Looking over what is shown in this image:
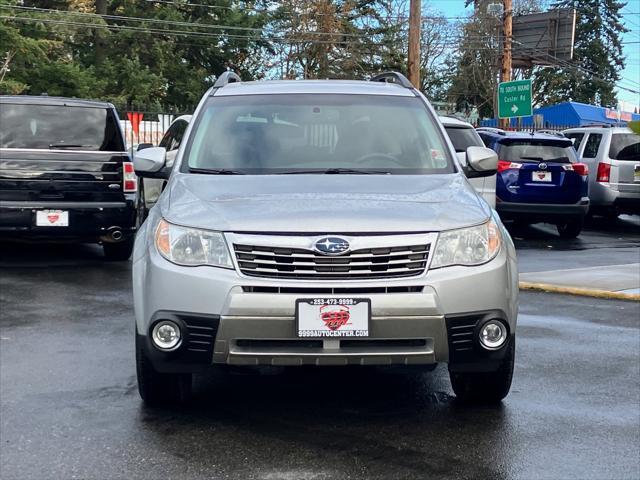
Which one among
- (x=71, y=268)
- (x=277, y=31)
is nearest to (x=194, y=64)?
(x=277, y=31)

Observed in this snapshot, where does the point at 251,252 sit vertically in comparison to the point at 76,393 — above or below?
above

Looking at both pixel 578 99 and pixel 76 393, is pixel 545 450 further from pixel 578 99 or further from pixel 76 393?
pixel 578 99

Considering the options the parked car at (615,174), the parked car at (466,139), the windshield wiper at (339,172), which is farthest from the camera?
the parked car at (615,174)

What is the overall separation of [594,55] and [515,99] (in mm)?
47323

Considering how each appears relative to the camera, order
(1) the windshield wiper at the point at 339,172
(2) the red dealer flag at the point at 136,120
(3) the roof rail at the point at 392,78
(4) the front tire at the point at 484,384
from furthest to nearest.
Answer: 1. (2) the red dealer flag at the point at 136,120
2. (3) the roof rail at the point at 392,78
3. (1) the windshield wiper at the point at 339,172
4. (4) the front tire at the point at 484,384

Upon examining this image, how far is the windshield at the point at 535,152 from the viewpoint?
14672 mm

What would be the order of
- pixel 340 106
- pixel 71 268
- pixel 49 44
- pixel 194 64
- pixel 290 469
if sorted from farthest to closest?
pixel 194 64 → pixel 49 44 → pixel 71 268 → pixel 340 106 → pixel 290 469

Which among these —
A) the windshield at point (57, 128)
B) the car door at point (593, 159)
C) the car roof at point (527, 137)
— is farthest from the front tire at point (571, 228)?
the windshield at point (57, 128)

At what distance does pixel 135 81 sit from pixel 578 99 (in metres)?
39.9

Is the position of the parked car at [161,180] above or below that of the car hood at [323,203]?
below

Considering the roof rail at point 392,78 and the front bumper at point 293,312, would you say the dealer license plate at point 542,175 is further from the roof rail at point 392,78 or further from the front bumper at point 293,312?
the front bumper at point 293,312

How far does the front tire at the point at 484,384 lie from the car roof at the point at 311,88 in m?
1.91

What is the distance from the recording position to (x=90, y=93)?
35.1 meters

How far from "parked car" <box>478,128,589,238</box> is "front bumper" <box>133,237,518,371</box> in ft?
34.7
